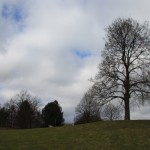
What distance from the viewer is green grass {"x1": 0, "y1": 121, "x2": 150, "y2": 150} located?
3306 centimetres

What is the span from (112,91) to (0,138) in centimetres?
2046

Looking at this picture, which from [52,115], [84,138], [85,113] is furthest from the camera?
[85,113]

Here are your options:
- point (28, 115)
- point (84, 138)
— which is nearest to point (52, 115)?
point (28, 115)

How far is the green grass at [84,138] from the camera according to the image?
33.1m

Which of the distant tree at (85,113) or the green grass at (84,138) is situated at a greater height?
the distant tree at (85,113)

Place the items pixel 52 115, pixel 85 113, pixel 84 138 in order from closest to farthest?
pixel 84 138
pixel 52 115
pixel 85 113

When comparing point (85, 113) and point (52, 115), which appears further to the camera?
point (85, 113)

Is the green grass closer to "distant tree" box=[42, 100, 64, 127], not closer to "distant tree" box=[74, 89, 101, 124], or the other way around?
"distant tree" box=[42, 100, 64, 127]

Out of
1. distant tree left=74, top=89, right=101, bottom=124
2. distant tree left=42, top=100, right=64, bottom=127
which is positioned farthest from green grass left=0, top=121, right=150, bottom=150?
distant tree left=74, top=89, right=101, bottom=124

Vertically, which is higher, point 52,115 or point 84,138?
point 52,115

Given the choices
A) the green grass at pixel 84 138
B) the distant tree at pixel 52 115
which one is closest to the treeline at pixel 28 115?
the distant tree at pixel 52 115

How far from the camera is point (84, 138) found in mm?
36469

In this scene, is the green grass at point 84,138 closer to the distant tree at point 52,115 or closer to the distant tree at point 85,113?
the distant tree at point 52,115

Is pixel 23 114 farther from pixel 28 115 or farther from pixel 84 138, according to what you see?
pixel 84 138
